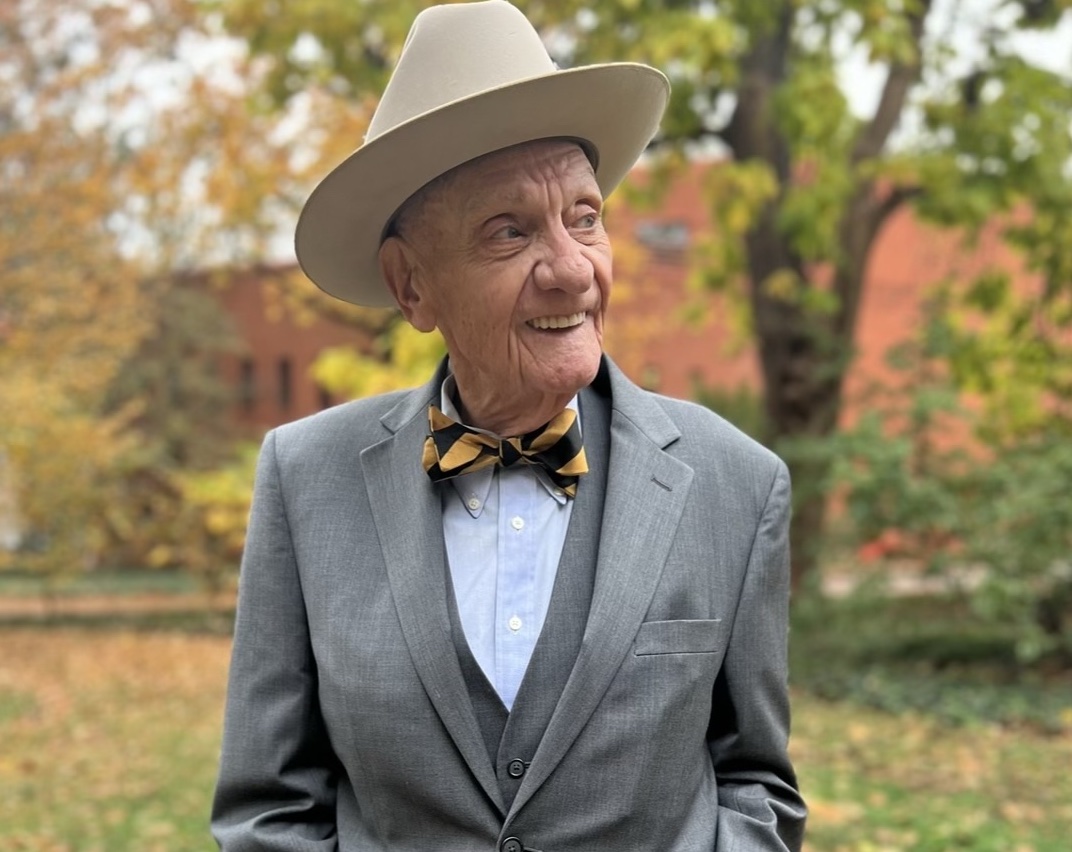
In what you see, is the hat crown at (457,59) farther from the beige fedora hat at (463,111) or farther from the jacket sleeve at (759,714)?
the jacket sleeve at (759,714)

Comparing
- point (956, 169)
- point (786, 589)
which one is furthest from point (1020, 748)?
point (786, 589)

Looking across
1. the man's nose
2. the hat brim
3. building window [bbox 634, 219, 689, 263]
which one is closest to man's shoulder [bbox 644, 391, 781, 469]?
the man's nose

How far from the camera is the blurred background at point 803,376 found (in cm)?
844

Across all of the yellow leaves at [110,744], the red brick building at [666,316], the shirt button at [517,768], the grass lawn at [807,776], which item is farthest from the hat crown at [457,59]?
the red brick building at [666,316]

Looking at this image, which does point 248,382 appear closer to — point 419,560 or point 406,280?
point 406,280

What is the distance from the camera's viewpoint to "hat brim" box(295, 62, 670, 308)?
6.26 ft

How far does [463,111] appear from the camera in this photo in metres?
1.89

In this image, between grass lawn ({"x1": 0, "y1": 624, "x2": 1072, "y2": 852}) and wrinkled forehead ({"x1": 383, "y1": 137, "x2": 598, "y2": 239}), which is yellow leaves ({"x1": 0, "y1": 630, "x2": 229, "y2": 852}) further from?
wrinkled forehead ({"x1": 383, "y1": 137, "x2": 598, "y2": 239})

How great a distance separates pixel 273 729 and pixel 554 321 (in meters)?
0.76

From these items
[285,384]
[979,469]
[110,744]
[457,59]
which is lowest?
[285,384]

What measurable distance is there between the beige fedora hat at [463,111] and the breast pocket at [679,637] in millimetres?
749

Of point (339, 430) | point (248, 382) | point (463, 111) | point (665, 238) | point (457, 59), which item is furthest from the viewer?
point (248, 382)

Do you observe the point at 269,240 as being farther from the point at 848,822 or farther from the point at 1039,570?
the point at 848,822

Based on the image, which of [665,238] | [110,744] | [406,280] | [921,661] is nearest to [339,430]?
[406,280]
